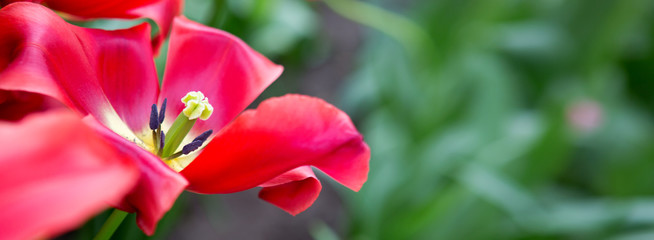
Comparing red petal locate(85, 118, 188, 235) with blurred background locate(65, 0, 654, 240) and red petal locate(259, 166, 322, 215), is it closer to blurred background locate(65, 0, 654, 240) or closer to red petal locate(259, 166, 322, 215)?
red petal locate(259, 166, 322, 215)

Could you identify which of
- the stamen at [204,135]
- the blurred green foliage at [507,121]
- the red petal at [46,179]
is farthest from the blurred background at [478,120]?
the red petal at [46,179]

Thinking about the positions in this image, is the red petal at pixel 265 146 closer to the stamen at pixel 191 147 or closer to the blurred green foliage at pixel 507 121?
the stamen at pixel 191 147

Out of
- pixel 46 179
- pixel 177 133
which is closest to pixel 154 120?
pixel 177 133

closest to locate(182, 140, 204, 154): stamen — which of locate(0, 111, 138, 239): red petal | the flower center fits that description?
the flower center

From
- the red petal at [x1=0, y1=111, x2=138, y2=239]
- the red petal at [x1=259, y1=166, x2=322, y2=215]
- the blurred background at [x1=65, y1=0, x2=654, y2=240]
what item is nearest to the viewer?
the red petal at [x1=0, y1=111, x2=138, y2=239]

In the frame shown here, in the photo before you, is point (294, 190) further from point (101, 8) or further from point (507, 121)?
point (507, 121)

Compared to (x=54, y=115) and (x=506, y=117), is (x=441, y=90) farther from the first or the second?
(x=54, y=115)

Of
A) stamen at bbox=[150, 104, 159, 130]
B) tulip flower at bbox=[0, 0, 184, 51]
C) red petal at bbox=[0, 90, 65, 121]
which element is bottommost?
stamen at bbox=[150, 104, 159, 130]
